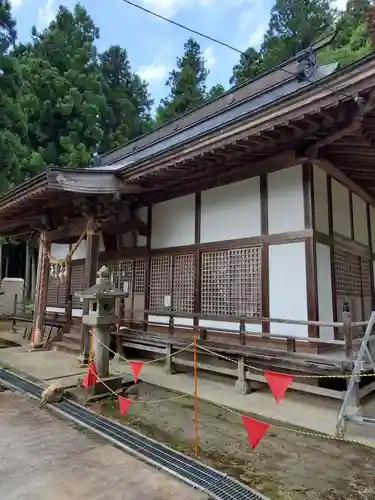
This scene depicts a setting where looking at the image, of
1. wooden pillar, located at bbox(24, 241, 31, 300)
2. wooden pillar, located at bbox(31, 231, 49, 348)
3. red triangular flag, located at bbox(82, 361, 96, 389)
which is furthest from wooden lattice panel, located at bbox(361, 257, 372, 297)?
wooden pillar, located at bbox(24, 241, 31, 300)

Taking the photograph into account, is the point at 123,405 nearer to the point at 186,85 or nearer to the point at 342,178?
the point at 342,178

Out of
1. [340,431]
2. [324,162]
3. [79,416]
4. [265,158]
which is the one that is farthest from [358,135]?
[79,416]

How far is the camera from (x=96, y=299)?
5.71 metres

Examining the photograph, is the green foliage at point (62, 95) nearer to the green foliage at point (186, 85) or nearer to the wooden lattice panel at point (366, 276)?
the green foliage at point (186, 85)

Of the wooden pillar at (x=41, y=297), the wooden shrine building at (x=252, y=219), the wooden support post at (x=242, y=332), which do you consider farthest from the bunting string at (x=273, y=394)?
the wooden pillar at (x=41, y=297)

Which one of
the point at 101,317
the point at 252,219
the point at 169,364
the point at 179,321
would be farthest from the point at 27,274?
the point at 252,219

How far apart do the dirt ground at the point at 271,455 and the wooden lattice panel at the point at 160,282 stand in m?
3.14

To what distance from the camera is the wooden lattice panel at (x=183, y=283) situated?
7.26 metres

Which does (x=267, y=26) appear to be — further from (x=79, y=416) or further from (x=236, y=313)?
(x=79, y=416)

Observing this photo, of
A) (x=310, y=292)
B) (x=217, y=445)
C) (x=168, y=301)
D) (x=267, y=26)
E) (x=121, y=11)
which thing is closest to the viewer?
(x=217, y=445)

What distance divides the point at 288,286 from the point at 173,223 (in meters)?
3.16

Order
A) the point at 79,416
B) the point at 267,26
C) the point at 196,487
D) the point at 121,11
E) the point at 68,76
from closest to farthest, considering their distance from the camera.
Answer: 1. the point at 196,487
2. the point at 121,11
3. the point at 79,416
4. the point at 68,76
5. the point at 267,26

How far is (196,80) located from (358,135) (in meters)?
29.0

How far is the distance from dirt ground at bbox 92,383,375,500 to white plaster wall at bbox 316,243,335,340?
2156mm
